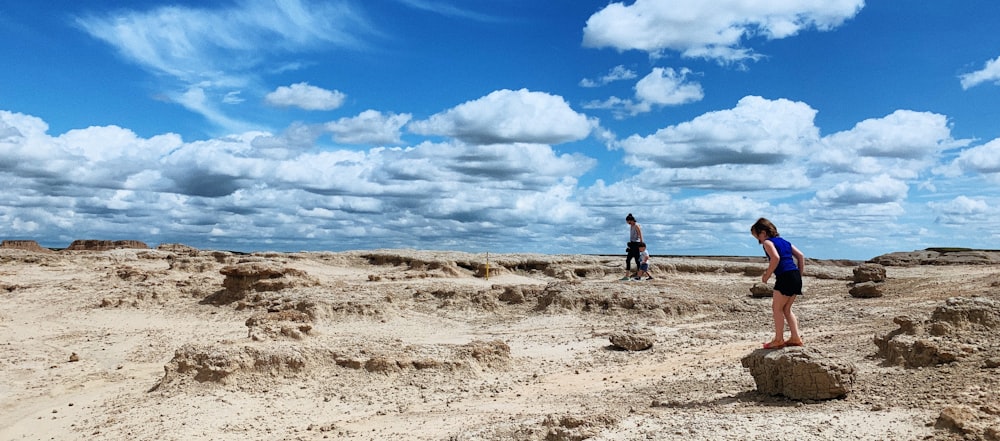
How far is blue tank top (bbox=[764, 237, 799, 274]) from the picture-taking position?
748 cm

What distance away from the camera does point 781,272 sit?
752cm

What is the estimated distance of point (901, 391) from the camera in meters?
6.51

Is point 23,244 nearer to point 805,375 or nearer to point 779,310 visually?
point 779,310

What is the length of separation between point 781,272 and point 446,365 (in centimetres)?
444

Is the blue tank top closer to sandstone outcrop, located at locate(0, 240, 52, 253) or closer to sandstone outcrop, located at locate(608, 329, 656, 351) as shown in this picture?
sandstone outcrop, located at locate(608, 329, 656, 351)

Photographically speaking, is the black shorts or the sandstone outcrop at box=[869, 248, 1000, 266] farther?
the sandstone outcrop at box=[869, 248, 1000, 266]

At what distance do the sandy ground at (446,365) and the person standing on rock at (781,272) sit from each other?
0.55 m

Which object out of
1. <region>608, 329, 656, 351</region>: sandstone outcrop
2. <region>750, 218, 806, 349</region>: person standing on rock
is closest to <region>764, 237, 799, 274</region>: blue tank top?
<region>750, 218, 806, 349</region>: person standing on rock

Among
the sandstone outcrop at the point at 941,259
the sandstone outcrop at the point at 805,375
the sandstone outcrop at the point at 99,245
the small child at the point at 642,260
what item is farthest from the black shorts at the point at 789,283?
the sandstone outcrop at the point at 99,245

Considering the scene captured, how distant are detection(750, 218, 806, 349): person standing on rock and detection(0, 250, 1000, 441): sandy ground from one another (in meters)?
0.55

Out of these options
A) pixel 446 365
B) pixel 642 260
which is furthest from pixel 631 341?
pixel 642 260

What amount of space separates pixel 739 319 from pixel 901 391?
26.1ft

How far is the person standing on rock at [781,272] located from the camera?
746 cm

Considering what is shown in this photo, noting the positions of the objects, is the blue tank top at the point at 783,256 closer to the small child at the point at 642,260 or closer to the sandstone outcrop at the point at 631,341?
the sandstone outcrop at the point at 631,341
